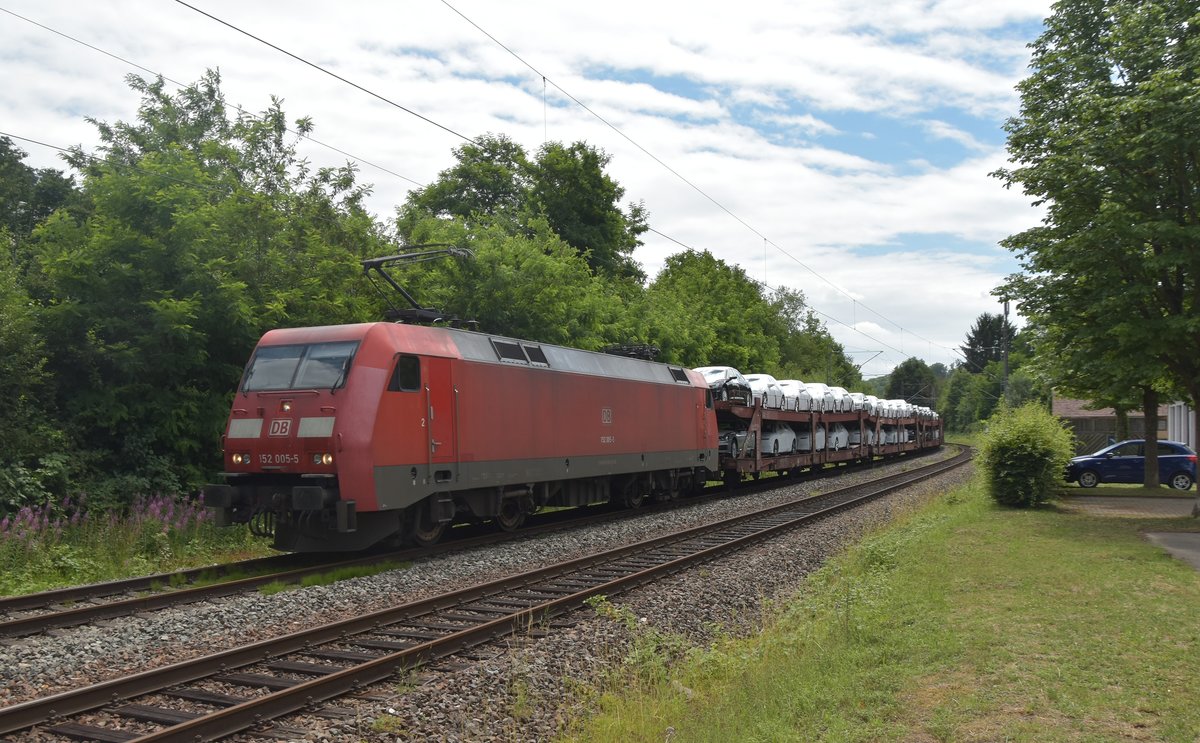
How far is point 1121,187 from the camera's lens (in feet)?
50.9

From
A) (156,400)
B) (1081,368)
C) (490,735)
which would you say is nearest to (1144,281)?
(1081,368)

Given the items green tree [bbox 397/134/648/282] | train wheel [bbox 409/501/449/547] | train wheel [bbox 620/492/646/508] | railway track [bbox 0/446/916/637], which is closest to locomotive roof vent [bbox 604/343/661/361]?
train wheel [bbox 620/492/646/508]

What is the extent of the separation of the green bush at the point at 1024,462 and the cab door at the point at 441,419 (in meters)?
12.3

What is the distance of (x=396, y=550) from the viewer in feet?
43.9

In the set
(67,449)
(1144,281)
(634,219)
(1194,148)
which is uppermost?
(634,219)

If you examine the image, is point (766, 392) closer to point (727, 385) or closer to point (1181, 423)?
point (727, 385)

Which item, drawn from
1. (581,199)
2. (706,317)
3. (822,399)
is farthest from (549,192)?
(822,399)

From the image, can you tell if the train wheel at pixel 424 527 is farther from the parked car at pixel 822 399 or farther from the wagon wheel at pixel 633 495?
the parked car at pixel 822 399

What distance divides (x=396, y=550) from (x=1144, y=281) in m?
13.3

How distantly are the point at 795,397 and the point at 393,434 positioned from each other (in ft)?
65.3

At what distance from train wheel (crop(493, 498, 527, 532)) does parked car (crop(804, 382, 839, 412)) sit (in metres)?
18.0

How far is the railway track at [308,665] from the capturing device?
19.3ft

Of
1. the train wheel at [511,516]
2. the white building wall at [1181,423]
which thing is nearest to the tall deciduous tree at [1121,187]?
the train wheel at [511,516]

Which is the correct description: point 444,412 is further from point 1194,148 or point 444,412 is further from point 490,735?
point 1194,148
